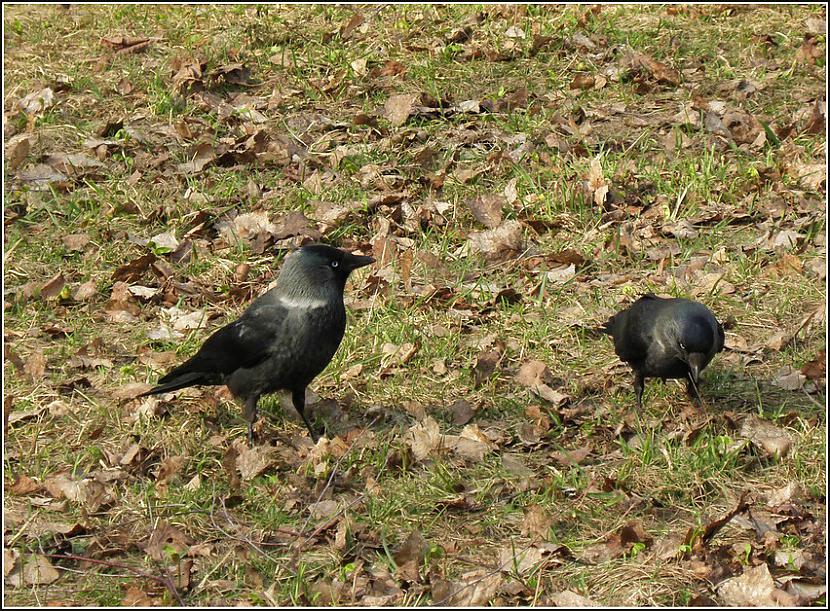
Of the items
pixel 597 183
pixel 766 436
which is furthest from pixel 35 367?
pixel 766 436

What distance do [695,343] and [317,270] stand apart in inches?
76.7

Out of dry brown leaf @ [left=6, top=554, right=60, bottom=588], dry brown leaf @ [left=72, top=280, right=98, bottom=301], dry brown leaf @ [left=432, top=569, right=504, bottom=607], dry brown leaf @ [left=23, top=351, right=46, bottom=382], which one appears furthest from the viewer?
dry brown leaf @ [left=72, top=280, right=98, bottom=301]

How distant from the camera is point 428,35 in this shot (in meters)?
9.35

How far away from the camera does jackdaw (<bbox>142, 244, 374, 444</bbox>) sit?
545 cm

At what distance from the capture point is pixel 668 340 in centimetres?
535

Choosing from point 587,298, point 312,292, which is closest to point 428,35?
point 587,298

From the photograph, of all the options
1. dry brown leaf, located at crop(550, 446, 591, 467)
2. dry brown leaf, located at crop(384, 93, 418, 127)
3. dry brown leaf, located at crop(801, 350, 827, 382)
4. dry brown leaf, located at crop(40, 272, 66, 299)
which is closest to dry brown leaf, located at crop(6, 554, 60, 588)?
dry brown leaf, located at crop(550, 446, 591, 467)

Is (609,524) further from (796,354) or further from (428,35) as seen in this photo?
(428,35)

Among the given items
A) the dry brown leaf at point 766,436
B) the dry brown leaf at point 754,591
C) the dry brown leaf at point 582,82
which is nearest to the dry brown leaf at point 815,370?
the dry brown leaf at point 766,436

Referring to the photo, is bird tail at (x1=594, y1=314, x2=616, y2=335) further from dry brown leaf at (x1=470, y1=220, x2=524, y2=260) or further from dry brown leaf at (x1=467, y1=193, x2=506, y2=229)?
dry brown leaf at (x1=467, y1=193, x2=506, y2=229)

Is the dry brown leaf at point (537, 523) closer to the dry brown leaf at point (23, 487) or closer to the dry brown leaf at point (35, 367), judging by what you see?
the dry brown leaf at point (23, 487)

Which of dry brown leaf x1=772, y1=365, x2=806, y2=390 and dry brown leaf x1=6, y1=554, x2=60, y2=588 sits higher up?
dry brown leaf x1=6, y1=554, x2=60, y2=588

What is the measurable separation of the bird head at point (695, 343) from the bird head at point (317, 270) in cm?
167

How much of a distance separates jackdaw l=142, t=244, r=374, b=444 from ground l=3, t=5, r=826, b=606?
269mm
